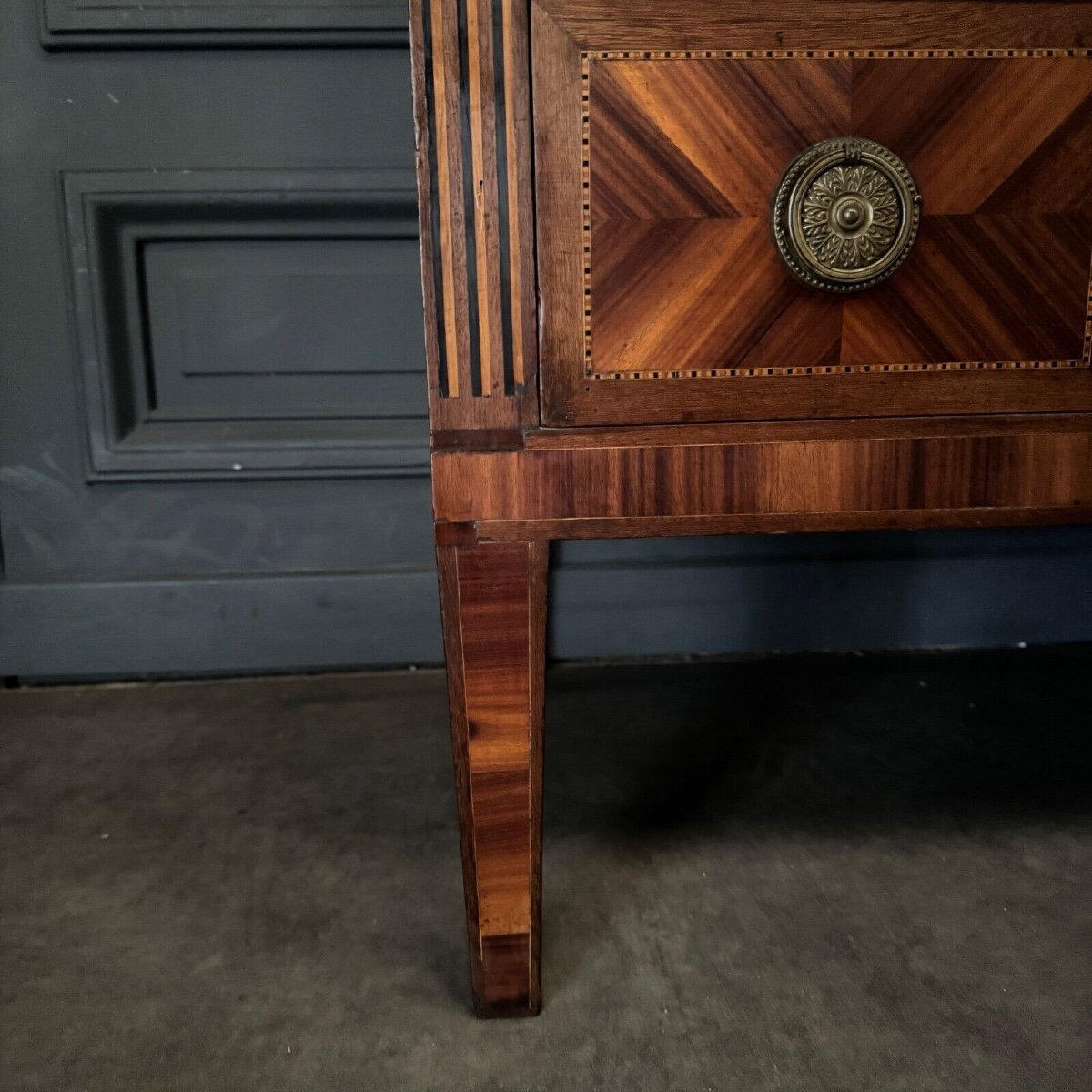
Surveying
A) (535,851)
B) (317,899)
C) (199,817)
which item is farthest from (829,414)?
(199,817)

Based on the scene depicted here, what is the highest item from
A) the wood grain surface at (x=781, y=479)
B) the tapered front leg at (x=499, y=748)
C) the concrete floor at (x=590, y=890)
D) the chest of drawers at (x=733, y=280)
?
the chest of drawers at (x=733, y=280)

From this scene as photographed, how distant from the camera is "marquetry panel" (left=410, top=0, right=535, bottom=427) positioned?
49 cm

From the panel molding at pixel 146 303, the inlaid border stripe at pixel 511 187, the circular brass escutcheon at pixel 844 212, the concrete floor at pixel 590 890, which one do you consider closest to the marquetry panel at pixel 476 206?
the inlaid border stripe at pixel 511 187

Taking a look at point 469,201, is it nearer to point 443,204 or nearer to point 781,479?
point 443,204

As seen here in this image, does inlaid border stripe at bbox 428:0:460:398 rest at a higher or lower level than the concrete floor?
higher

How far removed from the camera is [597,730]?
99cm

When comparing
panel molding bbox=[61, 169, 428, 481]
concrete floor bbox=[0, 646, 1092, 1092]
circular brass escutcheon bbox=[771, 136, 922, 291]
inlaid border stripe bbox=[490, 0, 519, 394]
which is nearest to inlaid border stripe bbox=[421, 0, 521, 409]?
inlaid border stripe bbox=[490, 0, 519, 394]

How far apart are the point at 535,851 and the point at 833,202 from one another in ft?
1.27

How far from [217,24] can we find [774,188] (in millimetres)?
755

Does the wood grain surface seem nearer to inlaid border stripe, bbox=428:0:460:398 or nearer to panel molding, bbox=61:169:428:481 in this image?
inlaid border stripe, bbox=428:0:460:398

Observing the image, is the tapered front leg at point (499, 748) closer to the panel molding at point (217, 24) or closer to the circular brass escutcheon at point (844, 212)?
the circular brass escutcheon at point (844, 212)

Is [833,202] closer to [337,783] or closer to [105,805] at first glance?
[337,783]

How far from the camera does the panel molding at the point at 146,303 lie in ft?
3.41

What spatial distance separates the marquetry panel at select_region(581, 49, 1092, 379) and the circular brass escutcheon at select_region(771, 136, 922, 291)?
0.01 m
